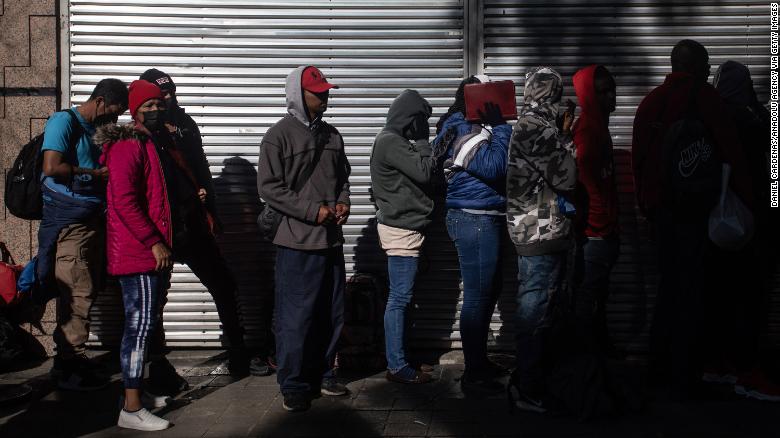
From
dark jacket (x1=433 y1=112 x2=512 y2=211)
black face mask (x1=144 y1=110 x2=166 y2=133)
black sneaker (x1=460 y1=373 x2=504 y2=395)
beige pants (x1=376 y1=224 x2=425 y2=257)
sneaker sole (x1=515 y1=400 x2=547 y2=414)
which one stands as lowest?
sneaker sole (x1=515 y1=400 x2=547 y2=414)

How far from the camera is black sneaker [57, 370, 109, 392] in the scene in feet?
22.2

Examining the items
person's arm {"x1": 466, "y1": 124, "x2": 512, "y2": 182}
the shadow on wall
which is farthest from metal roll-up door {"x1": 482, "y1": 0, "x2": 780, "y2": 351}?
the shadow on wall

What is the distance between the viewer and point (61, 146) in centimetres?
646

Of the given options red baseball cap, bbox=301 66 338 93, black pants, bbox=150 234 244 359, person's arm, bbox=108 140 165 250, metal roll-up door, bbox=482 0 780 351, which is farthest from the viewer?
metal roll-up door, bbox=482 0 780 351

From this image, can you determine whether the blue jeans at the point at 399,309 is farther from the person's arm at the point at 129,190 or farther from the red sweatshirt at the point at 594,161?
the person's arm at the point at 129,190

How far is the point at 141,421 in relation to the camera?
5.85 meters

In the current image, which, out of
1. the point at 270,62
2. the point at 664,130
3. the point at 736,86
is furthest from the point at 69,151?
the point at 736,86

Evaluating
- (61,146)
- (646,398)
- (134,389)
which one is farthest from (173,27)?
(646,398)

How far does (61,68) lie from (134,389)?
3.16 m

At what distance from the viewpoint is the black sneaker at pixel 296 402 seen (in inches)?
245

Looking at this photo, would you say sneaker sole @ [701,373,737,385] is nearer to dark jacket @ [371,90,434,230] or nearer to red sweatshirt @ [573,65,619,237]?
red sweatshirt @ [573,65,619,237]

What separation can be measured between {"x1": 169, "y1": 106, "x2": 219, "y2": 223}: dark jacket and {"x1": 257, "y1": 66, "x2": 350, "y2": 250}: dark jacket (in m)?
1.10

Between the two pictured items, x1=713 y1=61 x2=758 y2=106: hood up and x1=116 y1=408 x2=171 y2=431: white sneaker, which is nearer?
x1=116 y1=408 x2=171 y2=431: white sneaker

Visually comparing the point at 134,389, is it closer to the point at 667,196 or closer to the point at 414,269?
the point at 414,269
